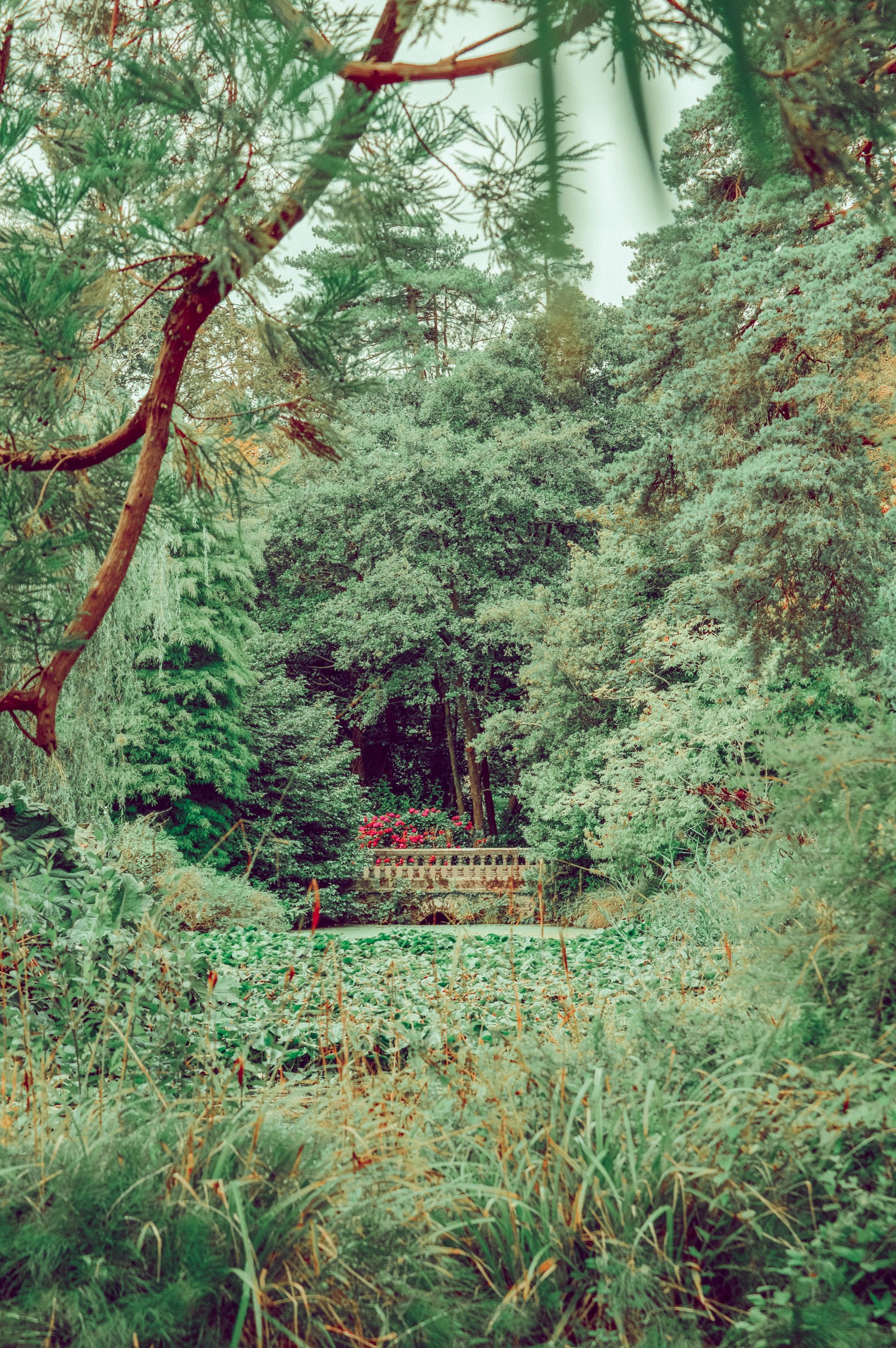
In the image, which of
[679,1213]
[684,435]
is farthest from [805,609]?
[679,1213]

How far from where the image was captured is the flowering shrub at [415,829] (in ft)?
55.8

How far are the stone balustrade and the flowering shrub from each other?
1556mm

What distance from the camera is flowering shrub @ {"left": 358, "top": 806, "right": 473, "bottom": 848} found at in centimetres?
1702

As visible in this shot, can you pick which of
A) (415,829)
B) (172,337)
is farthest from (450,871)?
(172,337)

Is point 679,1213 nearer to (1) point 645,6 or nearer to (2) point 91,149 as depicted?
(1) point 645,6

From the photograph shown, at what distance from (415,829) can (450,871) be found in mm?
3719

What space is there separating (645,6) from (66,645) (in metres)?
1.57

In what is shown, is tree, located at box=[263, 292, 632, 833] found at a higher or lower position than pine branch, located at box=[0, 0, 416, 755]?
higher

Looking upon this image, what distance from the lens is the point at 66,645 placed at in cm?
193

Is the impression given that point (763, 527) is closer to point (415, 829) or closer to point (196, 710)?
point (196, 710)

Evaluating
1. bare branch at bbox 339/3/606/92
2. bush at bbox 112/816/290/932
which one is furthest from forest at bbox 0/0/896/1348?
bush at bbox 112/816/290/932

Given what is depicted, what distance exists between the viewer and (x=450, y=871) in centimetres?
1457

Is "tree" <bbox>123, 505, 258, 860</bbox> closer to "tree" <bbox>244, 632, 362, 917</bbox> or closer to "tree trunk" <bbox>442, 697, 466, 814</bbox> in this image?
"tree" <bbox>244, 632, 362, 917</bbox>

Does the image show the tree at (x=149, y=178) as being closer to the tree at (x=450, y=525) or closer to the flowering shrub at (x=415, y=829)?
the tree at (x=450, y=525)
